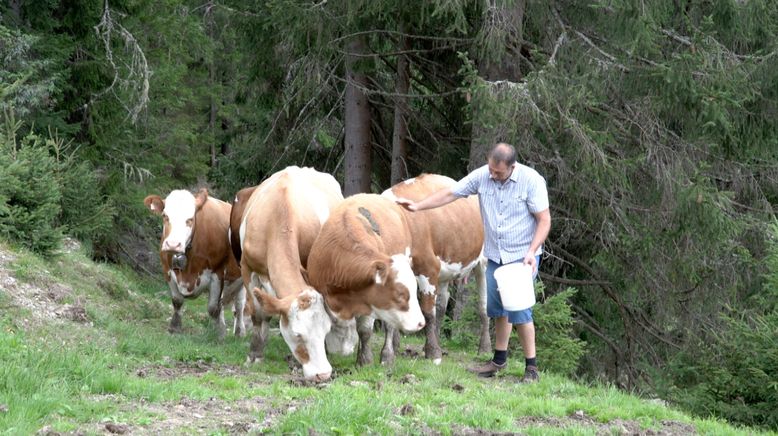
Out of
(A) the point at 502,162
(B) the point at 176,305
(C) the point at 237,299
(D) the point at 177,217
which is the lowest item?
(C) the point at 237,299

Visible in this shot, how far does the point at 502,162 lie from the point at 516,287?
1.26 meters

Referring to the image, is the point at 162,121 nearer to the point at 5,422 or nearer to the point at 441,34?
the point at 441,34

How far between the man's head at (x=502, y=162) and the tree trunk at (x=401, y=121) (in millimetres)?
7852

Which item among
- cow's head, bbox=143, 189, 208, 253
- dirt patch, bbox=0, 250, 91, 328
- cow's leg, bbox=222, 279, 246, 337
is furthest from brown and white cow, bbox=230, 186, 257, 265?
dirt patch, bbox=0, 250, 91, 328

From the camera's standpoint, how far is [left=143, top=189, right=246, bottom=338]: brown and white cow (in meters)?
12.7

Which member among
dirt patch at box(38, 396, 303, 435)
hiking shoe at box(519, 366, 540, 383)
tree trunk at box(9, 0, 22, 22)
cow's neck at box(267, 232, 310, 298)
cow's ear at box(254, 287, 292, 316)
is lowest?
hiking shoe at box(519, 366, 540, 383)

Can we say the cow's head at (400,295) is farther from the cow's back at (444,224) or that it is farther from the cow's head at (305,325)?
the cow's back at (444,224)

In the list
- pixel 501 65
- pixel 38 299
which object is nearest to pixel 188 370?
pixel 38 299

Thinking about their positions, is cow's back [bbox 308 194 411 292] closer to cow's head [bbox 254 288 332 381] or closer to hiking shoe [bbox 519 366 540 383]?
cow's head [bbox 254 288 332 381]

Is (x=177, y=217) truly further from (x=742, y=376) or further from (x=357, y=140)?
(x=742, y=376)

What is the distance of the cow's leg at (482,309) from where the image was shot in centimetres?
1268

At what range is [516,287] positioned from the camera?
9047 mm

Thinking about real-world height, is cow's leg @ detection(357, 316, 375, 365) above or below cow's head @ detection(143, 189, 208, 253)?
below

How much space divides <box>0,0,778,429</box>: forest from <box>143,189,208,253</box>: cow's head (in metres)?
1.73
